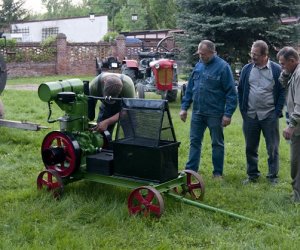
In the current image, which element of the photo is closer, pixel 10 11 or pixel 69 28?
pixel 69 28

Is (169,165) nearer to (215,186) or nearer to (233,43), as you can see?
(215,186)

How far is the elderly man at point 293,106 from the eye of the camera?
16.6 feet

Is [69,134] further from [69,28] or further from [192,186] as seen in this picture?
[69,28]

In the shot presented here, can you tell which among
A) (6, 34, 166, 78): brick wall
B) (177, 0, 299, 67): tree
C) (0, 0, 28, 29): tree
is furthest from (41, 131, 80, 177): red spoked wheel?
(0, 0, 28, 29): tree

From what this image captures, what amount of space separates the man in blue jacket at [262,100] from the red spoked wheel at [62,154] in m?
2.14

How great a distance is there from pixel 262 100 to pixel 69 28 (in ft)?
109

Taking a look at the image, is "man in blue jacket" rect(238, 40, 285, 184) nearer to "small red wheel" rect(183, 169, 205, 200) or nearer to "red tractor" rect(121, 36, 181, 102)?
"small red wheel" rect(183, 169, 205, 200)

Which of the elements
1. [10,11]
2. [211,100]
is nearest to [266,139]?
[211,100]

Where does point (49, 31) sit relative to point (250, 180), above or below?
above

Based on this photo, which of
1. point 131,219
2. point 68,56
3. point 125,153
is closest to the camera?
point 131,219

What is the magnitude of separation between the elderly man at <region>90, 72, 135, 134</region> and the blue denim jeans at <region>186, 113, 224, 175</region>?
36.8 inches

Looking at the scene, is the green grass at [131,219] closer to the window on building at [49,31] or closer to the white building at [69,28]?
the white building at [69,28]

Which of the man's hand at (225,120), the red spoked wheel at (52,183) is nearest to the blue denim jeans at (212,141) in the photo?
the man's hand at (225,120)

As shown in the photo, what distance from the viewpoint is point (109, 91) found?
5488 mm
